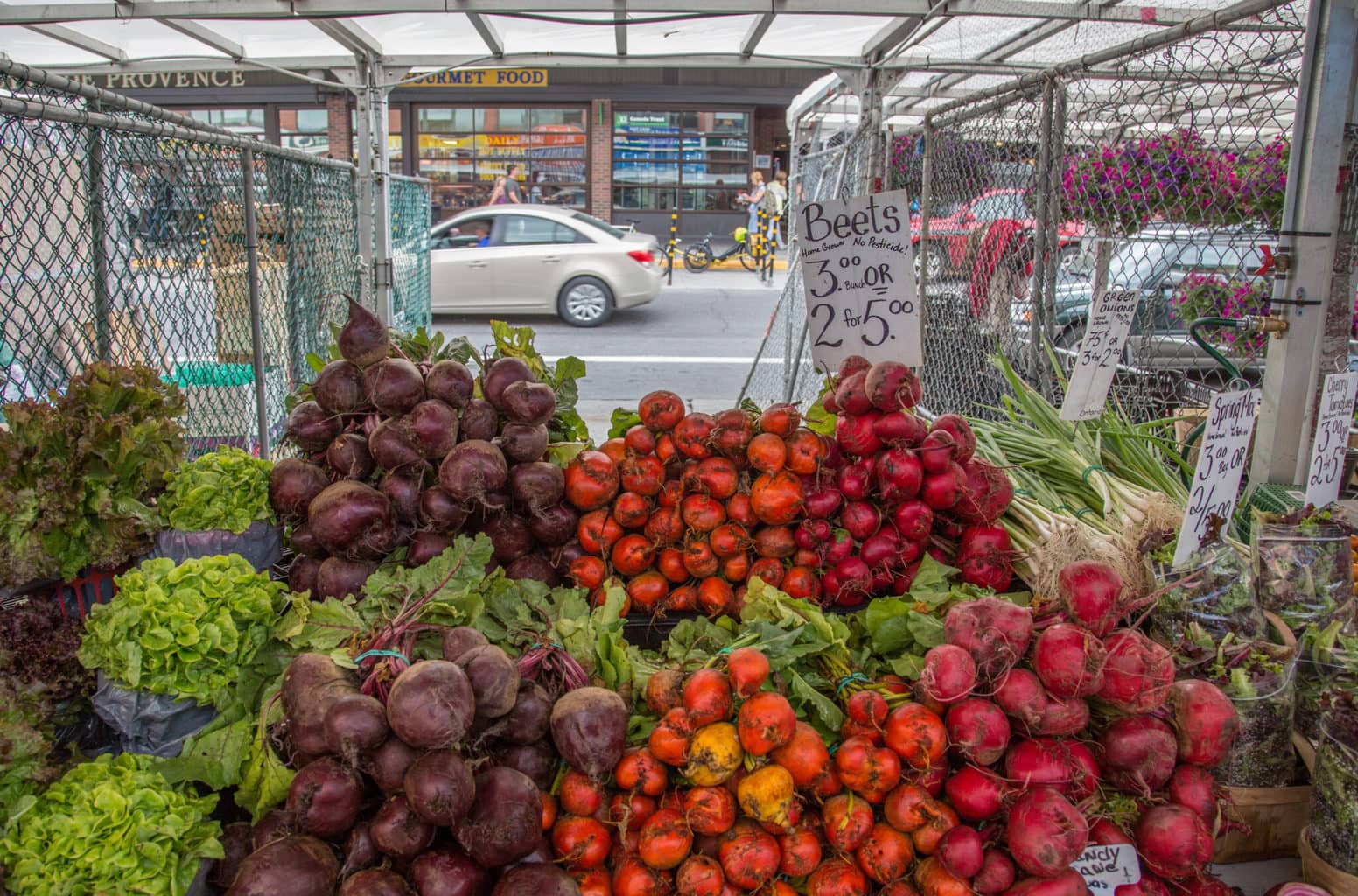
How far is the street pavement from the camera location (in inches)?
379

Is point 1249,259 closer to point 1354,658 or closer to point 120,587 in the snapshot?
point 1354,658

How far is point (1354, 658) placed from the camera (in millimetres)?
2215

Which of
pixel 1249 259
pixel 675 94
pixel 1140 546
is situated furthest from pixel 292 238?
pixel 675 94

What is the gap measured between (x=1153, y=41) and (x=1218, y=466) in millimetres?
1710

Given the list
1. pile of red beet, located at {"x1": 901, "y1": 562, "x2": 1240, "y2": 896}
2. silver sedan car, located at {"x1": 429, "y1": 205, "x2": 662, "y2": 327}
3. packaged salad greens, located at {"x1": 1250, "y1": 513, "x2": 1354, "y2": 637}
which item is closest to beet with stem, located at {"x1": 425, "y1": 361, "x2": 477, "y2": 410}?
pile of red beet, located at {"x1": 901, "y1": 562, "x2": 1240, "y2": 896}

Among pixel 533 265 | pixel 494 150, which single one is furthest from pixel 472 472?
pixel 494 150

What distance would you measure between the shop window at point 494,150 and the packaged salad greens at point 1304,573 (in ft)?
71.8

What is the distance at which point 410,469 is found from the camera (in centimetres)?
262

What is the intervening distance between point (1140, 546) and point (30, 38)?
6656 mm

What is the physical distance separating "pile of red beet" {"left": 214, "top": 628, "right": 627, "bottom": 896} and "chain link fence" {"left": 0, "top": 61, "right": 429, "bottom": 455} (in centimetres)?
163

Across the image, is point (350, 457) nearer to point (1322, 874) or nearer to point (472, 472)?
point (472, 472)

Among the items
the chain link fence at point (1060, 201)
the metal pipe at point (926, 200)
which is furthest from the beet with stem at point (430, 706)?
the metal pipe at point (926, 200)

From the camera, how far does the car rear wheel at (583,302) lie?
1349cm

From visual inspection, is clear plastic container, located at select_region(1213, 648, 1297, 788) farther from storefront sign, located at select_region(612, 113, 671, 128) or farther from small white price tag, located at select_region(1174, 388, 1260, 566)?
storefront sign, located at select_region(612, 113, 671, 128)
